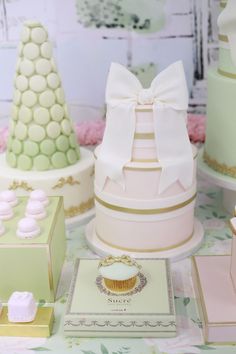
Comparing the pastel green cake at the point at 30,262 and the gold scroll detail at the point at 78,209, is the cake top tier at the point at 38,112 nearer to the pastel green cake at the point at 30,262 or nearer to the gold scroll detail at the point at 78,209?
the gold scroll detail at the point at 78,209

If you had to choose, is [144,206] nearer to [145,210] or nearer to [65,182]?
[145,210]

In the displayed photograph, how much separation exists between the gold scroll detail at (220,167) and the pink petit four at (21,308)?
1.86ft

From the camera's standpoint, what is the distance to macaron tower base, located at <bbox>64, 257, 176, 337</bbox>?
37.0 inches

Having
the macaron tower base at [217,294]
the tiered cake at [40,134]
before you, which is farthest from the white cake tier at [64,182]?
the macaron tower base at [217,294]

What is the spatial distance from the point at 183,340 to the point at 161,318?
0.18ft

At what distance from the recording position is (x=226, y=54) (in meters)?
1.23

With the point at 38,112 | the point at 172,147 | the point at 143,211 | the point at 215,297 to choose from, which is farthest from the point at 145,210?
the point at 38,112

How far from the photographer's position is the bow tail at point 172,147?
1.10 metres

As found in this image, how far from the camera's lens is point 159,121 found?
43.1 inches

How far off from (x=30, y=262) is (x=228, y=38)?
0.65m

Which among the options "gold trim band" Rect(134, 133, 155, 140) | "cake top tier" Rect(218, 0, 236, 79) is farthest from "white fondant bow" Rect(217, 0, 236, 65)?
"gold trim band" Rect(134, 133, 155, 140)

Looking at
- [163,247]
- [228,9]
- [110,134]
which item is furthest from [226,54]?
[163,247]

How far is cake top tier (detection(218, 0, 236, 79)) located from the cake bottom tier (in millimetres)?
305

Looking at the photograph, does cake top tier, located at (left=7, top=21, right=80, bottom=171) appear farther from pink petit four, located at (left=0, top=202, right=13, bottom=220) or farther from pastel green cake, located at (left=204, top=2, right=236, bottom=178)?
pastel green cake, located at (left=204, top=2, right=236, bottom=178)
